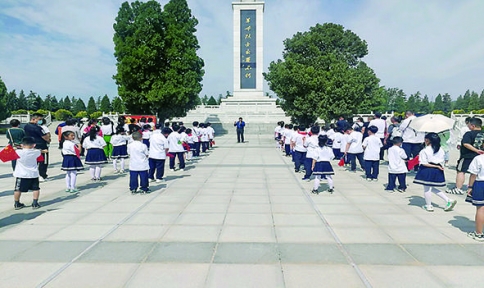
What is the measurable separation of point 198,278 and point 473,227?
14.9 ft

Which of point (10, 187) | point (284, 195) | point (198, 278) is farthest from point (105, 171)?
point (198, 278)

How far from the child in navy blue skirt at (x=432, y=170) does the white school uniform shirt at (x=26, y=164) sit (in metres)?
7.09

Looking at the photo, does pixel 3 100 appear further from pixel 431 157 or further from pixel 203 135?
pixel 431 157

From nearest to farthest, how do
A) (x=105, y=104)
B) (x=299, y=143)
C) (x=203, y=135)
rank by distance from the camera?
(x=299, y=143), (x=203, y=135), (x=105, y=104)

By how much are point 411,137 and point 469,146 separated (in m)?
3.11

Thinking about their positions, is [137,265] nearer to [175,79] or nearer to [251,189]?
[251,189]

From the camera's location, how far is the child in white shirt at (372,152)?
9349mm

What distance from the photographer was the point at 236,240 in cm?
488

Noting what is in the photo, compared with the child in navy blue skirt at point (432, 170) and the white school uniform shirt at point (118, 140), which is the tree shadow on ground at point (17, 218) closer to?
the white school uniform shirt at point (118, 140)

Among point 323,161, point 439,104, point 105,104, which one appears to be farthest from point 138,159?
point 439,104

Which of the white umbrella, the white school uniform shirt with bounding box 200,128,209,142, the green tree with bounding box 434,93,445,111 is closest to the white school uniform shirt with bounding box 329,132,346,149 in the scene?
the white umbrella

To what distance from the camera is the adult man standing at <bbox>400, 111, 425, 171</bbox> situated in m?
9.97

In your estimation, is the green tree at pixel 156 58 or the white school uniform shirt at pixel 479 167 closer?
the white school uniform shirt at pixel 479 167

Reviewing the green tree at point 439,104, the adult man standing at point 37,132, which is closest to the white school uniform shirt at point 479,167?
the adult man standing at point 37,132
